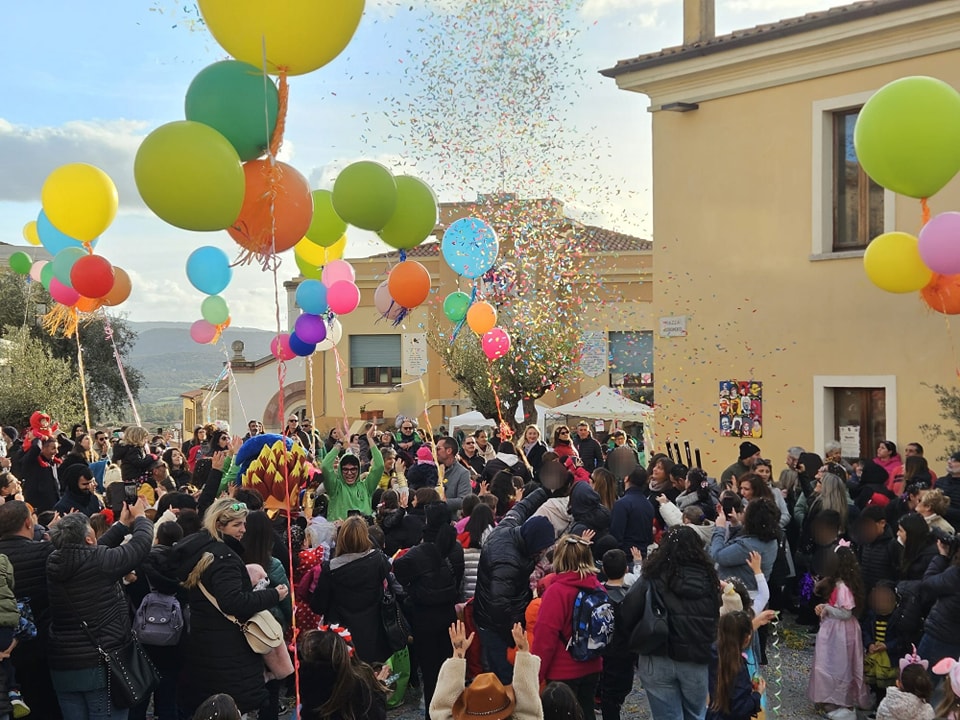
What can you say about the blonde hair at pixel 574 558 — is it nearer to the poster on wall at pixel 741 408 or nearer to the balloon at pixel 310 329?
the balloon at pixel 310 329

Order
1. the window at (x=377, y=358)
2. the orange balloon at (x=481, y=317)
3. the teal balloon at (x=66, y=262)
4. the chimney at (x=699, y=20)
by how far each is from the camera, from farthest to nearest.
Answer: the window at (x=377, y=358)
the chimney at (x=699, y=20)
the orange balloon at (x=481, y=317)
the teal balloon at (x=66, y=262)

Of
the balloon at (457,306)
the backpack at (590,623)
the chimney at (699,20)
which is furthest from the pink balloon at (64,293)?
the chimney at (699,20)

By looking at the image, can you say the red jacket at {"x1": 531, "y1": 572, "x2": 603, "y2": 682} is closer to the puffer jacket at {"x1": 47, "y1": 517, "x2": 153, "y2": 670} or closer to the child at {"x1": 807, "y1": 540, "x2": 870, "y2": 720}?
the puffer jacket at {"x1": 47, "y1": 517, "x2": 153, "y2": 670}

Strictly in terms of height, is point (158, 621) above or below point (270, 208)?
below

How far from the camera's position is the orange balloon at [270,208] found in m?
5.73

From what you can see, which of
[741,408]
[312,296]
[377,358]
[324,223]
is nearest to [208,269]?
[312,296]

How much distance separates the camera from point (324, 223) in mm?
8867

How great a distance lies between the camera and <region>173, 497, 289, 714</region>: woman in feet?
17.6

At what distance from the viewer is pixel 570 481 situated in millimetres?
7238

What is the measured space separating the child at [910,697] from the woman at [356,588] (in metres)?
2.86

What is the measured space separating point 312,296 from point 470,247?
72.4 inches

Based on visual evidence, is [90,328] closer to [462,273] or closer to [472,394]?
[472,394]

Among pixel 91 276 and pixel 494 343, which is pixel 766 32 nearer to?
pixel 494 343

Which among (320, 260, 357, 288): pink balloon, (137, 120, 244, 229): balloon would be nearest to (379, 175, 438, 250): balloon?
(320, 260, 357, 288): pink balloon
